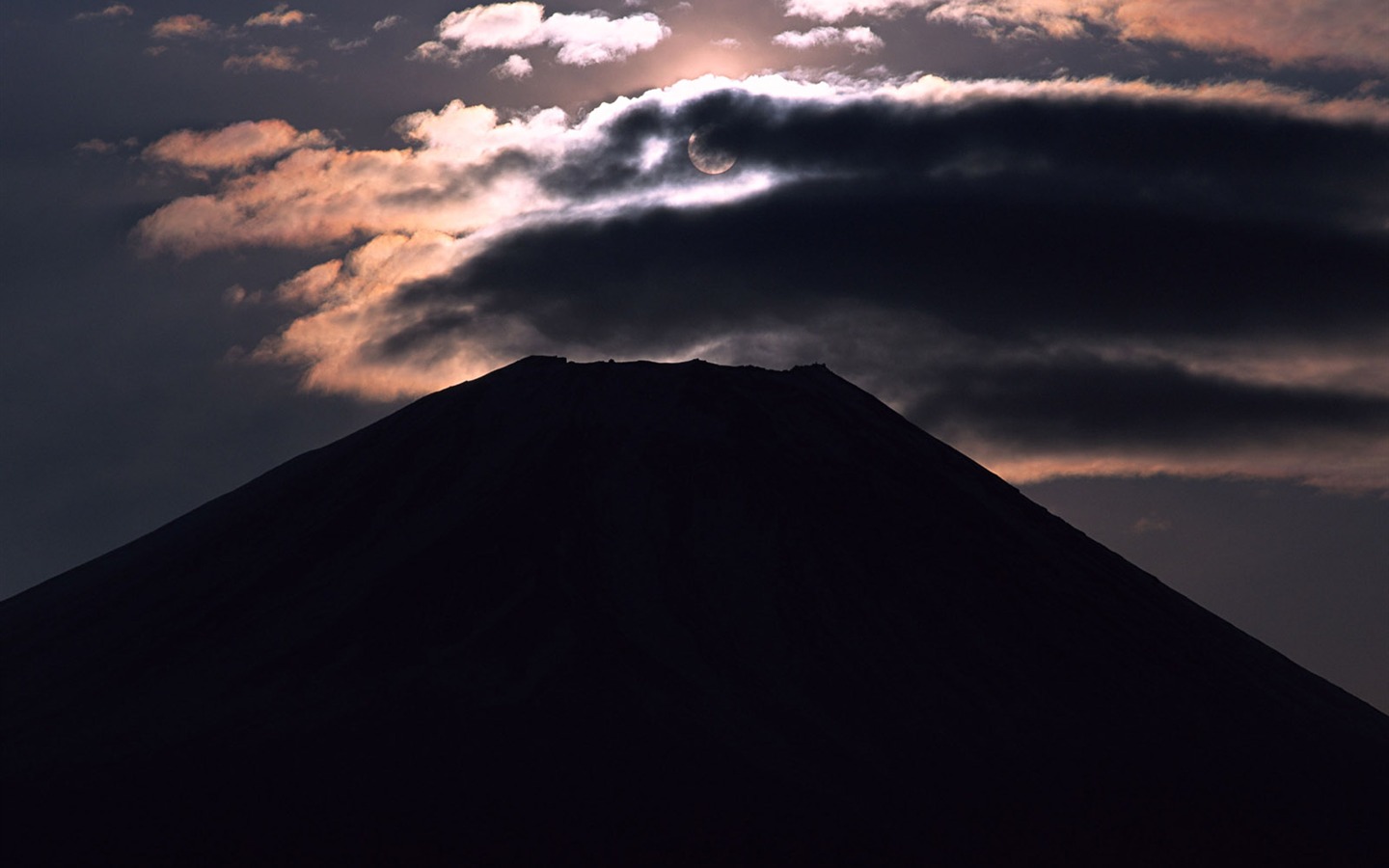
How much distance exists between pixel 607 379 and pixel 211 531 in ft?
94.4

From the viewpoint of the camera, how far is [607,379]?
10869cm

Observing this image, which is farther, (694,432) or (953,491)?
(953,491)

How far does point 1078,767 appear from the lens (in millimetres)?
86312

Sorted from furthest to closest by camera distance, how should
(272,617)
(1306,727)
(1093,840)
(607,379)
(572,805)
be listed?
(607,379) < (1306,727) < (272,617) < (1093,840) < (572,805)

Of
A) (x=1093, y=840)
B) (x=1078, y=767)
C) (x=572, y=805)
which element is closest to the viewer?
(x=572, y=805)

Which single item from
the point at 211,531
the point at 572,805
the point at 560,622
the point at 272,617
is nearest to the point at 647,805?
the point at 572,805

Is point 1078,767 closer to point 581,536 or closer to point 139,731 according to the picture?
point 581,536

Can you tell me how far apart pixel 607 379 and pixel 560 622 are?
24.9 metres

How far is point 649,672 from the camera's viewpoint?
84.9 meters

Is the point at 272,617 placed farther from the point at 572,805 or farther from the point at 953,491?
the point at 953,491

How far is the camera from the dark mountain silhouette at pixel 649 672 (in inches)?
2955

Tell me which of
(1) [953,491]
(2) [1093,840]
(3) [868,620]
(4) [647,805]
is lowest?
(2) [1093,840]

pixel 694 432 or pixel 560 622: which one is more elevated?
pixel 694 432

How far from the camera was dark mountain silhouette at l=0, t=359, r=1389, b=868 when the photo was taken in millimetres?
75062
